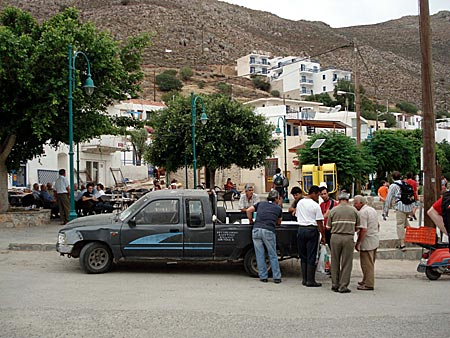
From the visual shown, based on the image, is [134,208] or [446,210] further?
[134,208]

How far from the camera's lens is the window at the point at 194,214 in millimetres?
10148

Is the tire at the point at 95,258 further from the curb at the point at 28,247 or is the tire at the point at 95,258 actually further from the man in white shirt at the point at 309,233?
the man in white shirt at the point at 309,233

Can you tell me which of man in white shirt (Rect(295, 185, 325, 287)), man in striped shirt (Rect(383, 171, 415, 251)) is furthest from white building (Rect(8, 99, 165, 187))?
man in white shirt (Rect(295, 185, 325, 287))

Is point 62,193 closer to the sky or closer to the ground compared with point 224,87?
closer to the ground

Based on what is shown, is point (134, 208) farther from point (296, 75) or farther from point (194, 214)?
point (296, 75)

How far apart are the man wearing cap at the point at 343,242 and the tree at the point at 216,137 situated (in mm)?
21735

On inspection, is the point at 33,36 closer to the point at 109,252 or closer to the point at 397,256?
the point at 109,252

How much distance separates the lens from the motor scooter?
1002 cm

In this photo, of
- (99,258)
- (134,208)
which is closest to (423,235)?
(134,208)

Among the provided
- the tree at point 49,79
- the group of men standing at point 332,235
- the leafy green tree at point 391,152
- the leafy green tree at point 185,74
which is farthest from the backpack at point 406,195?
the leafy green tree at point 185,74

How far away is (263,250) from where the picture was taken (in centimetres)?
976

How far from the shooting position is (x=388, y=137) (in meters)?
40.6

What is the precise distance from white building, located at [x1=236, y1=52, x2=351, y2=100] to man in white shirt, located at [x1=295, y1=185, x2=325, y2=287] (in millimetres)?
99793

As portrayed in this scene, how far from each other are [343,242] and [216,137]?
22.7 m
